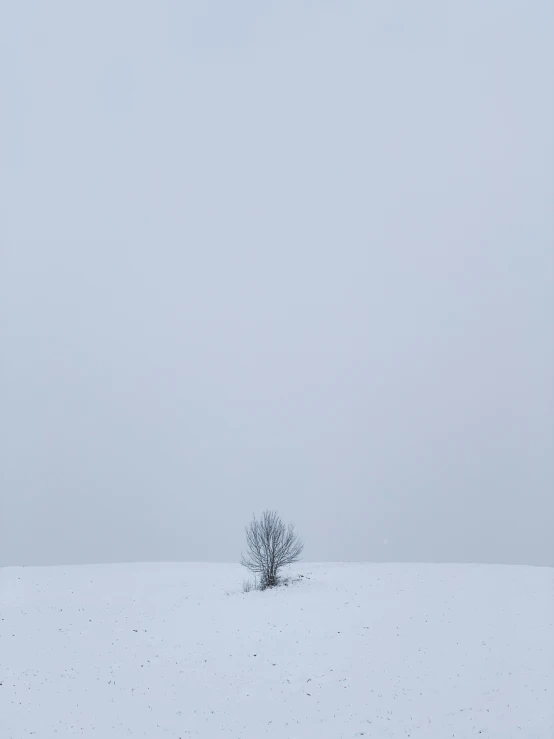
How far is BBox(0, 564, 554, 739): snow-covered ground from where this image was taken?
26031 mm

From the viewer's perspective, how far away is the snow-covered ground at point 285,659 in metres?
26.0

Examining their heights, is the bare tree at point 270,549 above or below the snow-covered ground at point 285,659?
above

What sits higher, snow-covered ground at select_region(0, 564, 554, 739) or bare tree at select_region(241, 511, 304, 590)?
bare tree at select_region(241, 511, 304, 590)

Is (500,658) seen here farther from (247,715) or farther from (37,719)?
(37,719)

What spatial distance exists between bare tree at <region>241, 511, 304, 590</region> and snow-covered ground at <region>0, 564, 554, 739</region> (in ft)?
6.61

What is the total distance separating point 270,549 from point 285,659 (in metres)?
13.2

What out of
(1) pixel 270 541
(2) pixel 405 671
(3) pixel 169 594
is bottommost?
(2) pixel 405 671

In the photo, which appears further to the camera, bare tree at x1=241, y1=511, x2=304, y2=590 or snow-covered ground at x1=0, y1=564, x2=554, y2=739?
bare tree at x1=241, y1=511, x2=304, y2=590

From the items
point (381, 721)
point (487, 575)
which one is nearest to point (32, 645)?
point (381, 721)

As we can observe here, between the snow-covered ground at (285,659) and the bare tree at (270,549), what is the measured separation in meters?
2.01

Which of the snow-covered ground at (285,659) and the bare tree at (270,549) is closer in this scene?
the snow-covered ground at (285,659)

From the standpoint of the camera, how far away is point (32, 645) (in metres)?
32.8

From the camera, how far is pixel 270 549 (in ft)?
145

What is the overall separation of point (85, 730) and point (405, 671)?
47.3 ft
